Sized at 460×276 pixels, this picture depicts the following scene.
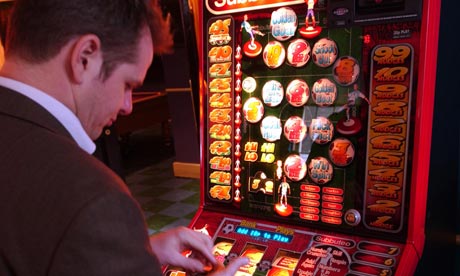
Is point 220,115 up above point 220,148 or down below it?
above

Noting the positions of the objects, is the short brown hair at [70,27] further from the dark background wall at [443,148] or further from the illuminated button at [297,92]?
the dark background wall at [443,148]

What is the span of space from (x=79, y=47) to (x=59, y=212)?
0.33 metres

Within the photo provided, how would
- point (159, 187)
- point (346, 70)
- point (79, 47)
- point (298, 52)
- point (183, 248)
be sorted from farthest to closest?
point (159, 187), point (298, 52), point (346, 70), point (183, 248), point (79, 47)

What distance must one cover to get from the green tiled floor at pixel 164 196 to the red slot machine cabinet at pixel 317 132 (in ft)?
8.46

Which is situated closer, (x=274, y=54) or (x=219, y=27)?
(x=274, y=54)

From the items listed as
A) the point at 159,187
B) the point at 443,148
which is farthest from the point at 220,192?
the point at 159,187

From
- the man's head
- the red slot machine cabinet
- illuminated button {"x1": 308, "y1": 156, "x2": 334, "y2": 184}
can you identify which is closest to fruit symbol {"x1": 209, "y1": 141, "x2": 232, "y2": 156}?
the red slot machine cabinet

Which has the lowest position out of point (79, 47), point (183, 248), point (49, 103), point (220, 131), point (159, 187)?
point (159, 187)

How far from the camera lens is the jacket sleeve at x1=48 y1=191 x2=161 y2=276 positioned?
74 centimetres

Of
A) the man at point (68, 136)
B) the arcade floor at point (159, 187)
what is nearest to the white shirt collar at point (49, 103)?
the man at point (68, 136)

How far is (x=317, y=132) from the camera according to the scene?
165cm

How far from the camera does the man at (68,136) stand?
754 millimetres

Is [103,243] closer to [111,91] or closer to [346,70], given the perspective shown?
[111,91]

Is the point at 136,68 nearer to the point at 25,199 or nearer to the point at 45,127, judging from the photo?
the point at 45,127
